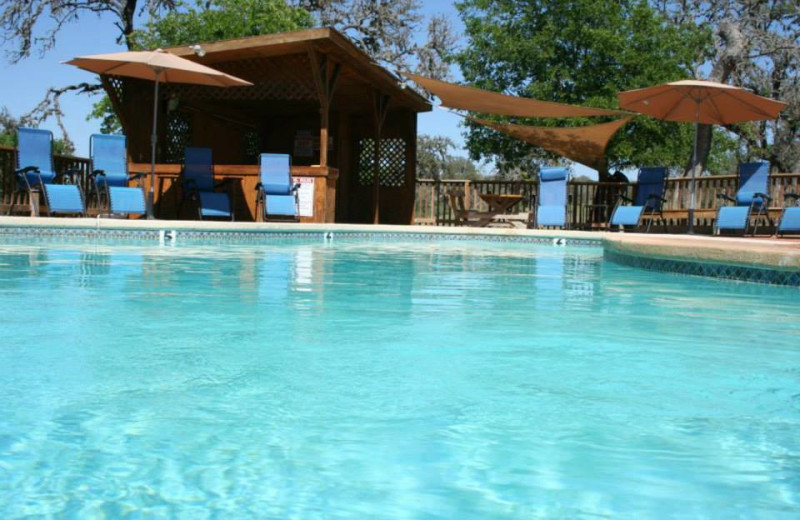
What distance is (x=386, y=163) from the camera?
1468 cm

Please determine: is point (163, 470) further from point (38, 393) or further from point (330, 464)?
point (38, 393)

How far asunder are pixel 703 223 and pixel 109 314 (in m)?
11.8

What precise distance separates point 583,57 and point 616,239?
9.76 meters

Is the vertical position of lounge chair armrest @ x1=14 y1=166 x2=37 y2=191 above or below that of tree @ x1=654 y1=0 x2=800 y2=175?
below

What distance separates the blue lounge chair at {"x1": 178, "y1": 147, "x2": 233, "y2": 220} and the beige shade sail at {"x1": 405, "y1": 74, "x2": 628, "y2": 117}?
Result: 129 inches

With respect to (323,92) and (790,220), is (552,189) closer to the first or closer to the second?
(790,220)

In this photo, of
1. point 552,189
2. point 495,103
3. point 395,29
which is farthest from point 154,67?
point 395,29

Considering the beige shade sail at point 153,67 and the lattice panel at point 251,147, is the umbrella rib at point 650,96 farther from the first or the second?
the lattice panel at point 251,147

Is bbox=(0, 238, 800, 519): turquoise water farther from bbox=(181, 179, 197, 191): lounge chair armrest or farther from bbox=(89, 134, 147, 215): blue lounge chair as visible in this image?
bbox=(181, 179, 197, 191): lounge chair armrest

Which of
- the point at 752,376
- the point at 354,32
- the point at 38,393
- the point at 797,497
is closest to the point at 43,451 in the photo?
the point at 38,393

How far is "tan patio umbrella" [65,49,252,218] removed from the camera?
31.1 ft

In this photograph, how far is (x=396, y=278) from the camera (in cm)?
532

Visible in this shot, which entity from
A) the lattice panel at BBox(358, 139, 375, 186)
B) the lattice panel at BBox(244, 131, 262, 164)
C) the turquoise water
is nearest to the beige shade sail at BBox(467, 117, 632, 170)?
the lattice panel at BBox(358, 139, 375, 186)

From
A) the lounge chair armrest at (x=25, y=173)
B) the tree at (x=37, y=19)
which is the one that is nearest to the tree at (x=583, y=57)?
the lounge chair armrest at (x=25, y=173)
